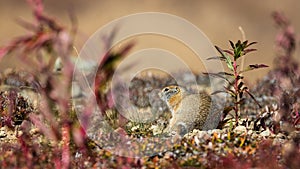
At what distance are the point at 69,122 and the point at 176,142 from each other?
137 cm

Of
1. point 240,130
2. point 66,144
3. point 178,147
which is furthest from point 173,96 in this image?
point 66,144

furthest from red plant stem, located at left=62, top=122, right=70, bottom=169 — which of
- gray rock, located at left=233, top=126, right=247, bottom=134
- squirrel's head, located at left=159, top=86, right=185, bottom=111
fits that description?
squirrel's head, located at left=159, top=86, right=185, bottom=111

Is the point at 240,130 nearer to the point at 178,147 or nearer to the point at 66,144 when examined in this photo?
the point at 178,147

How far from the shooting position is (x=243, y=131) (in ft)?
17.9

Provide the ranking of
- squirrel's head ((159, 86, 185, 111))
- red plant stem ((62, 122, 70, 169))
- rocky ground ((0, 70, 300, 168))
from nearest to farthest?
red plant stem ((62, 122, 70, 169))
rocky ground ((0, 70, 300, 168))
squirrel's head ((159, 86, 185, 111))

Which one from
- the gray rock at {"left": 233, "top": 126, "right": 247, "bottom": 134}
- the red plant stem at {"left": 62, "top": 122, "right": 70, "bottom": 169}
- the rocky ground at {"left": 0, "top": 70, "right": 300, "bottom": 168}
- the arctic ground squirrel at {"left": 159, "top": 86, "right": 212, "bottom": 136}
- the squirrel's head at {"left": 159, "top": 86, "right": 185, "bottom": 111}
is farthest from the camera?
the squirrel's head at {"left": 159, "top": 86, "right": 185, "bottom": 111}

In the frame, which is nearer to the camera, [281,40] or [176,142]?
[281,40]

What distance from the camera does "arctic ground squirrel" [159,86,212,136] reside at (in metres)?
5.77

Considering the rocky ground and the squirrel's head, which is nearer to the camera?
the rocky ground

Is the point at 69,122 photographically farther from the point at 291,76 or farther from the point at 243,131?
the point at 243,131

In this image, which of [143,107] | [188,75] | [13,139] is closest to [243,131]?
[13,139]

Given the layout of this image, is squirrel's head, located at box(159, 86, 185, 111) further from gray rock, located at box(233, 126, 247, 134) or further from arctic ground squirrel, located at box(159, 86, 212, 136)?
gray rock, located at box(233, 126, 247, 134)

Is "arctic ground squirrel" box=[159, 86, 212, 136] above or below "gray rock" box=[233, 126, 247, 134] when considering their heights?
above

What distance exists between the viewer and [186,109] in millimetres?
5914
